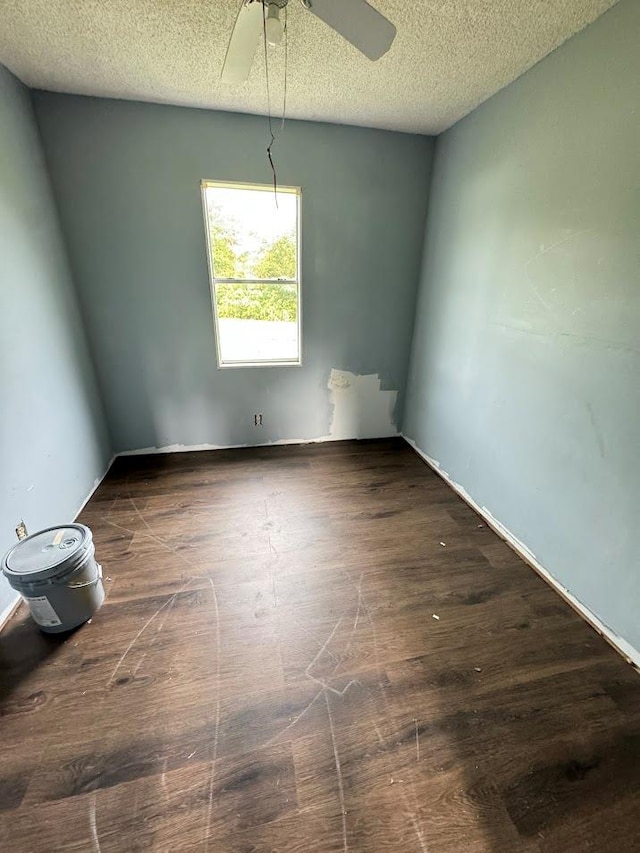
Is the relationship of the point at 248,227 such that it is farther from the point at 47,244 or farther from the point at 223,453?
the point at 223,453

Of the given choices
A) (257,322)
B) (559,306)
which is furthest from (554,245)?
(257,322)

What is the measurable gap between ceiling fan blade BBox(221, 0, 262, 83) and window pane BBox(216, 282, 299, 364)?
1.38 meters

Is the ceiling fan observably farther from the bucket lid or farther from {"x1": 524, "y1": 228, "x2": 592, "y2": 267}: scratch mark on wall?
the bucket lid

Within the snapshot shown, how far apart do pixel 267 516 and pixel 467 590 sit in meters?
1.29

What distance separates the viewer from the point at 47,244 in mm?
2221

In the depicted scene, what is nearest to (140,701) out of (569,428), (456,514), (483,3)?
(456,514)

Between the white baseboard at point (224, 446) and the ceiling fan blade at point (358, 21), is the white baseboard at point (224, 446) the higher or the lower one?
the lower one

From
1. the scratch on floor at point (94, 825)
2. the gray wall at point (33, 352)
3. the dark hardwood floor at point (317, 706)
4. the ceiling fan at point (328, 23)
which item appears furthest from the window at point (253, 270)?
the scratch on floor at point (94, 825)

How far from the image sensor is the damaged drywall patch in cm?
328

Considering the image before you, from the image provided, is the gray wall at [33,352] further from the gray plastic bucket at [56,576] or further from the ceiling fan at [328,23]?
the ceiling fan at [328,23]

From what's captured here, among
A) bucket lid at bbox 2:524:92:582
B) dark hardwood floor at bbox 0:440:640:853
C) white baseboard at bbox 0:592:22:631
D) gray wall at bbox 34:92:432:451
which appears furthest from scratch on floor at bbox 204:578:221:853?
gray wall at bbox 34:92:432:451

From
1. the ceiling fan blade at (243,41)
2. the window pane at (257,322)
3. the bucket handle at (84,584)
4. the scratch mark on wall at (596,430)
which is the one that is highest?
the ceiling fan blade at (243,41)

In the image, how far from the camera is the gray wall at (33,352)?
5.85 ft

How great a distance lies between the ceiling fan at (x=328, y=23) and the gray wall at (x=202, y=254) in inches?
48.5
